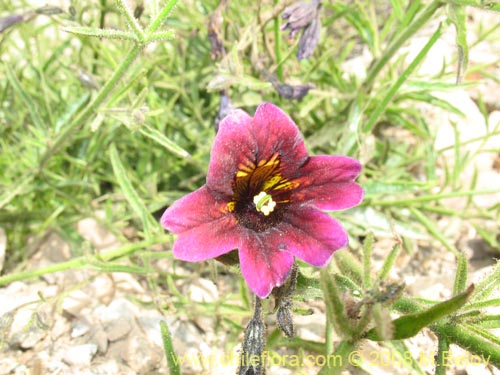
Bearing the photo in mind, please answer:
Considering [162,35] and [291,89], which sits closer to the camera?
[162,35]

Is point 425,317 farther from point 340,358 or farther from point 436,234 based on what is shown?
point 436,234

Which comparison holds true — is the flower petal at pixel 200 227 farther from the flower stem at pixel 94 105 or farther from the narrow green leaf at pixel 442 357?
the narrow green leaf at pixel 442 357

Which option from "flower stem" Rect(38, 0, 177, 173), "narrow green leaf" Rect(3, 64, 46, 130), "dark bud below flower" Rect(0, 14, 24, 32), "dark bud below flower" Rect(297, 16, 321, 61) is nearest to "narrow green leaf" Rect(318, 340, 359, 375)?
"flower stem" Rect(38, 0, 177, 173)

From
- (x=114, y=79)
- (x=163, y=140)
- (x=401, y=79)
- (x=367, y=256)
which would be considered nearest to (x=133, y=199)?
(x=163, y=140)

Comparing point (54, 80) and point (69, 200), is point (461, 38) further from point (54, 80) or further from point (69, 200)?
point (54, 80)

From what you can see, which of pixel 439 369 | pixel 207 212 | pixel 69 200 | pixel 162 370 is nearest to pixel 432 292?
pixel 439 369
